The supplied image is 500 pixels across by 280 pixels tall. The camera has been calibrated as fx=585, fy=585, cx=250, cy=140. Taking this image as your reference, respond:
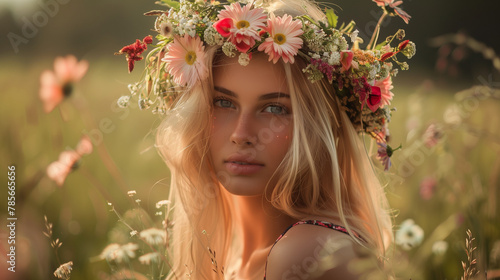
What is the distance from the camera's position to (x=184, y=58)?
8.07ft

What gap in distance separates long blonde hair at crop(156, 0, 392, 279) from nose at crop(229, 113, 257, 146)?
167 mm

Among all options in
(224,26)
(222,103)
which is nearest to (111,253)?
(222,103)

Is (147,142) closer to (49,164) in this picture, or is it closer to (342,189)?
(49,164)

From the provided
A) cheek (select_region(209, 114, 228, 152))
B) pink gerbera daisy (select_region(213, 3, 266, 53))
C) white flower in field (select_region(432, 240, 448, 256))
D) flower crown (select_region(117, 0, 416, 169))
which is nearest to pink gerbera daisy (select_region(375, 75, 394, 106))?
flower crown (select_region(117, 0, 416, 169))

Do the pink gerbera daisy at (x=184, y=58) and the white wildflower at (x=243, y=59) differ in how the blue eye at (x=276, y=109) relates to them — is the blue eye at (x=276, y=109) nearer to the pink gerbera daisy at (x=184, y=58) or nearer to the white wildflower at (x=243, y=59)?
the white wildflower at (x=243, y=59)

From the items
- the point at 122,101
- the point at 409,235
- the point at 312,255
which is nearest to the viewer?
the point at 312,255

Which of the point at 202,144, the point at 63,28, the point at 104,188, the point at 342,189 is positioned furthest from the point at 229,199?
the point at 63,28

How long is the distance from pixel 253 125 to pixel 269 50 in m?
0.30

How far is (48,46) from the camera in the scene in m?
3.72

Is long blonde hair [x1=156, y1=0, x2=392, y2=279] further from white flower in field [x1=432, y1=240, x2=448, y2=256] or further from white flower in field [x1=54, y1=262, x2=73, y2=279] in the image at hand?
white flower in field [x1=54, y1=262, x2=73, y2=279]

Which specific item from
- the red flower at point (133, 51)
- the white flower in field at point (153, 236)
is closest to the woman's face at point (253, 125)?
the red flower at point (133, 51)

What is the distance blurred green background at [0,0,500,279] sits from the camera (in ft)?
10.0

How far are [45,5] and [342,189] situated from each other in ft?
6.19

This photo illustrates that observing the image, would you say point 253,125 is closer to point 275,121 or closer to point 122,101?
point 275,121
